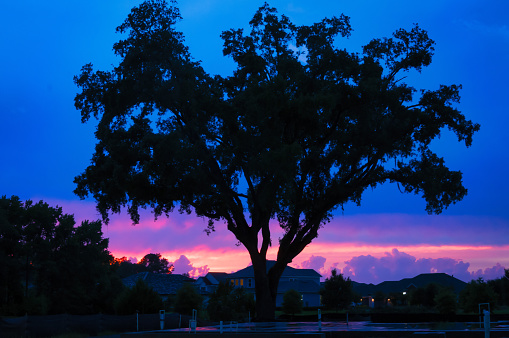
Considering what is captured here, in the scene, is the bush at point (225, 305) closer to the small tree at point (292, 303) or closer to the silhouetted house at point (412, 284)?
the small tree at point (292, 303)

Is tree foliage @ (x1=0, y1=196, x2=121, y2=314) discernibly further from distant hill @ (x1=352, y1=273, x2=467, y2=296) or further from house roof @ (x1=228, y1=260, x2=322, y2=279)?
distant hill @ (x1=352, y1=273, x2=467, y2=296)

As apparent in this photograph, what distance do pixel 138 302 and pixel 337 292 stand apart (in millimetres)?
39640

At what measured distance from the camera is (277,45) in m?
36.5

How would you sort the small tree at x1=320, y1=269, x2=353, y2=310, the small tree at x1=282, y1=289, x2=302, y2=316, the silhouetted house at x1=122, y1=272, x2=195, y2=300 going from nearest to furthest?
the small tree at x1=282, y1=289, x2=302, y2=316, the small tree at x1=320, y1=269, x2=353, y2=310, the silhouetted house at x1=122, y1=272, x2=195, y2=300

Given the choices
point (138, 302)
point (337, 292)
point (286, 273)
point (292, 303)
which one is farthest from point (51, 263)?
point (286, 273)

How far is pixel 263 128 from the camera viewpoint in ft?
103

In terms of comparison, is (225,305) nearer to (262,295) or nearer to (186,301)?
(186,301)

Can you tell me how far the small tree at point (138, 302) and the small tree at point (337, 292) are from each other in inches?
1476

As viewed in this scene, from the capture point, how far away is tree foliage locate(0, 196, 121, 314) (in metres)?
51.3

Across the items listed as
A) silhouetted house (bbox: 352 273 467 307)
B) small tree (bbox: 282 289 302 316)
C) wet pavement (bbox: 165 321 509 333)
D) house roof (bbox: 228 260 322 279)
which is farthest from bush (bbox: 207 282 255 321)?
silhouetted house (bbox: 352 273 467 307)

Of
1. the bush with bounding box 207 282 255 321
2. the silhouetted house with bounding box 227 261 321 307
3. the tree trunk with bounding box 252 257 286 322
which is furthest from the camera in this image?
the silhouetted house with bounding box 227 261 321 307

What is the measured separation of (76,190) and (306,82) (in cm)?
1629

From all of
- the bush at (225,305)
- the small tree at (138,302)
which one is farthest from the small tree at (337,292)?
the small tree at (138,302)

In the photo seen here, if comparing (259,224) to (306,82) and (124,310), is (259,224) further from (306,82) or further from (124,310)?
(124,310)
